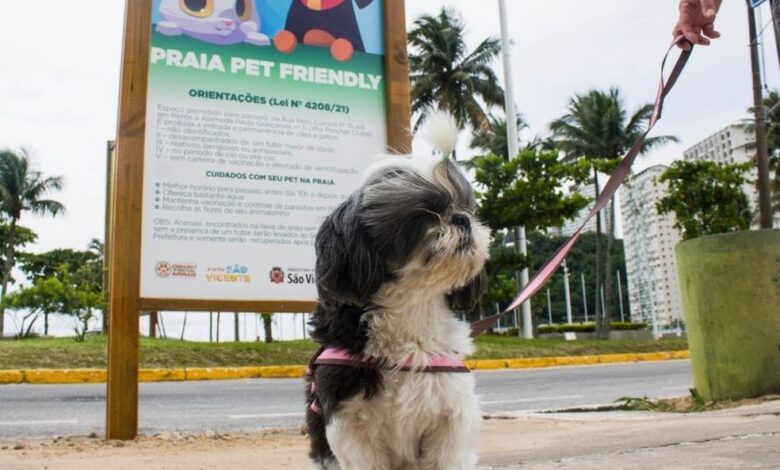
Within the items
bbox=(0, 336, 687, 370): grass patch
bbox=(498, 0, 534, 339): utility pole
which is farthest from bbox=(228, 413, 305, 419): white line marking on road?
bbox=(498, 0, 534, 339): utility pole

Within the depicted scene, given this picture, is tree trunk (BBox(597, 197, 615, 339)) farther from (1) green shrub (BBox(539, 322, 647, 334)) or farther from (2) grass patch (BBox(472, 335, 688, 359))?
(2) grass patch (BBox(472, 335, 688, 359))

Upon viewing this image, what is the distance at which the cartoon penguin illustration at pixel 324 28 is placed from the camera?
5.91 metres

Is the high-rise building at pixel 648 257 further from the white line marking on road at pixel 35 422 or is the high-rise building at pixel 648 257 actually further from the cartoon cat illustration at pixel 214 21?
the cartoon cat illustration at pixel 214 21

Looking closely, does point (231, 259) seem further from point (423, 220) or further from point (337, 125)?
point (423, 220)

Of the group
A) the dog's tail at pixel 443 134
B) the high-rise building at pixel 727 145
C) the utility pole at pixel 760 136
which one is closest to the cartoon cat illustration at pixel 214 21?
the dog's tail at pixel 443 134

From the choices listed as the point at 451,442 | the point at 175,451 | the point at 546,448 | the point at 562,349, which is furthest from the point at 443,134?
the point at 562,349

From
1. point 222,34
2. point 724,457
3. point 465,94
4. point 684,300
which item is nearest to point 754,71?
point 684,300

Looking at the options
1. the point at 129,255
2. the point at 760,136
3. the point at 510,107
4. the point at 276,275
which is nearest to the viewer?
the point at 129,255

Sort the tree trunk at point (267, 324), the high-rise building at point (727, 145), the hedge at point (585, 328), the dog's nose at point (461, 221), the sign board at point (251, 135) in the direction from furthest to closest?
the high-rise building at point (727, 145) → the hedge at point (585, 328) → the tree trunk at point (267, 324) → the sign board at point (251, 135) → the dog's nose at point (461, 221)

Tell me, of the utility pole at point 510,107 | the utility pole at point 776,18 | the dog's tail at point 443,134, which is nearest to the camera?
the dog's tail at point 443,134

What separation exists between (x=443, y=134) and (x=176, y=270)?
3419 millimetres

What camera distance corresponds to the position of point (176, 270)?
210 inches

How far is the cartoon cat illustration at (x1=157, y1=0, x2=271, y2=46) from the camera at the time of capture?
5.58 meters

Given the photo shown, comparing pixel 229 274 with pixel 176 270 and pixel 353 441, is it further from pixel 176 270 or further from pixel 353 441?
pixel 353 441
